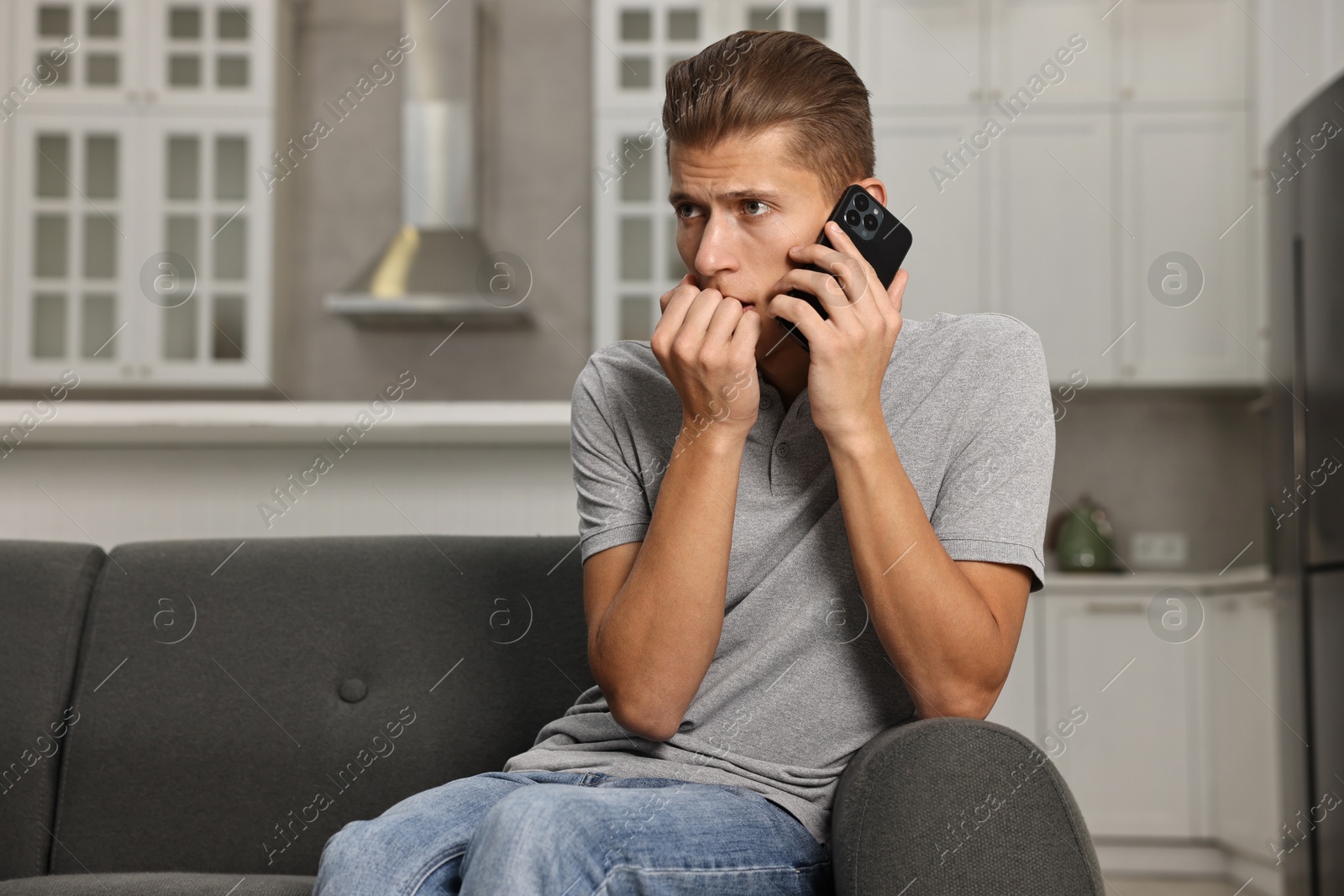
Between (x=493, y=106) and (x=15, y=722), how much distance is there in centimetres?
362

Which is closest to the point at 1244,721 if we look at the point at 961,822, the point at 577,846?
the point at 961,822

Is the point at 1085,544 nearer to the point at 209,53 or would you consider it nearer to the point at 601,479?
the point at 601,479

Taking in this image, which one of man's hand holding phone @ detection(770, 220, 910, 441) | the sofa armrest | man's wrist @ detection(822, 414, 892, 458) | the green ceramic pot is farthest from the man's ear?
the green ceramic pot

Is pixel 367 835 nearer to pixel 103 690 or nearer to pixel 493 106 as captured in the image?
pixel 103 690

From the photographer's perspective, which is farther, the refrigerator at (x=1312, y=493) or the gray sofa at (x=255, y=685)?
the refrigerator at (x=1312, y=493)

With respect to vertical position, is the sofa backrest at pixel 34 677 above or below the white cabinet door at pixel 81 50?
below

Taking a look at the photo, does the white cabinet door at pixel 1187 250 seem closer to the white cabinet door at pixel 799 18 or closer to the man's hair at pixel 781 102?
the white cabinet door at pixel 799 18

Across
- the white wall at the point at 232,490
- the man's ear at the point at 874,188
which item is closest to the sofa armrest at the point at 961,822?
the man's ear at the point at 874,188

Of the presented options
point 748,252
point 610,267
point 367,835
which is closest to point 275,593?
point 367,835

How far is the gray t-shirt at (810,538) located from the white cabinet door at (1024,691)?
7.91 feet

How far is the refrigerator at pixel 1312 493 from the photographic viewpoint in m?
2.55

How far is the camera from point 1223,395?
4.11 metres

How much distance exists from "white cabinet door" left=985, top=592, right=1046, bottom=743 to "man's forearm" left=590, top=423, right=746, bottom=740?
2.54m

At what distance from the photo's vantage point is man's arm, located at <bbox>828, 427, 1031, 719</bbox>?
0.97 meters
